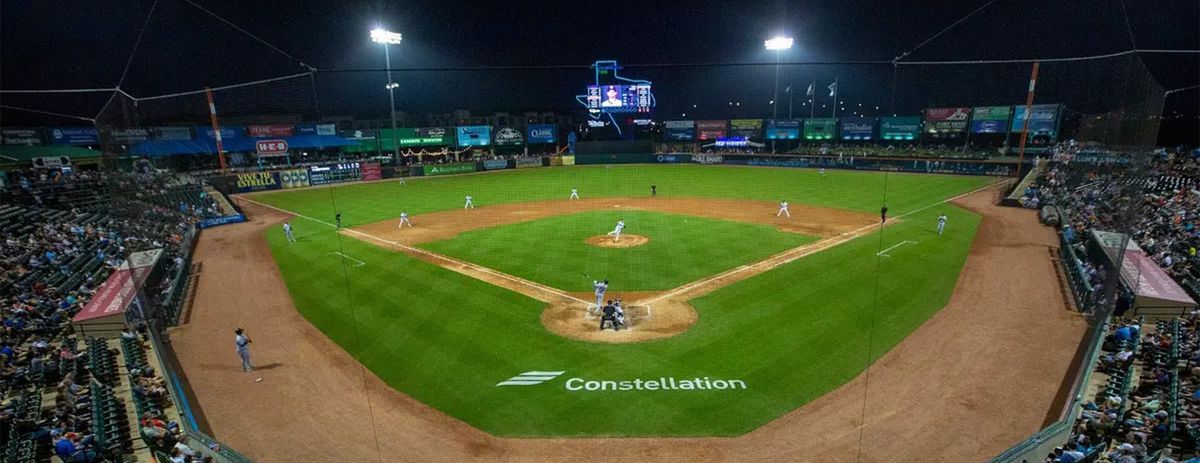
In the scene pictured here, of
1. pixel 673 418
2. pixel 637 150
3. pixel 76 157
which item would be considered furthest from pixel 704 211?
pixel 76 157

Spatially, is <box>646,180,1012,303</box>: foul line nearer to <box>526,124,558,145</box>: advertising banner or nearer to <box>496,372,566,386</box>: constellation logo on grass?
<box>496,372,566,386</box>: constellation logo on grass

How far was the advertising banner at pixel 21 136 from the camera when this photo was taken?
37.8 metres

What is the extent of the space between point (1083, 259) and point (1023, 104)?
43.1 m

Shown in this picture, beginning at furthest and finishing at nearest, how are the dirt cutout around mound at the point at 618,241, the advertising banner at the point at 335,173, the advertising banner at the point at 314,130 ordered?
the advertising banner at the point at 314,130 < the advertising banner at the point at 335,173 < the dirt cutout around mound at the point at 618,241

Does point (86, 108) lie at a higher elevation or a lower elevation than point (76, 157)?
higher

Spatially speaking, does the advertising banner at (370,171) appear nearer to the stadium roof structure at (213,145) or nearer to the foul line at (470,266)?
the stadium roof structure at (213,145)

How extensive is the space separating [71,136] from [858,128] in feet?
252

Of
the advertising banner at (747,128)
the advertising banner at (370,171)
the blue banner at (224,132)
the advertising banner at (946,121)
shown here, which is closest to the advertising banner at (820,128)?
the advertising banner at (747,128)

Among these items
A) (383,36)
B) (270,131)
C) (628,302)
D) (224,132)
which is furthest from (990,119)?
(224,132)

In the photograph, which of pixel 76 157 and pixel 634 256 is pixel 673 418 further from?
pixel 76 157

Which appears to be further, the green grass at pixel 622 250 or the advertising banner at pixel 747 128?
the advertising banner at pixel 747 128

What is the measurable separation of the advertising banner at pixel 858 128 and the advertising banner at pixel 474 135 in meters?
44.6

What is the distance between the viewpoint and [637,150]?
236 feet

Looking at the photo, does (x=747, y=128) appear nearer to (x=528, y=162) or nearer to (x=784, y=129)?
(x=784, y=129)
